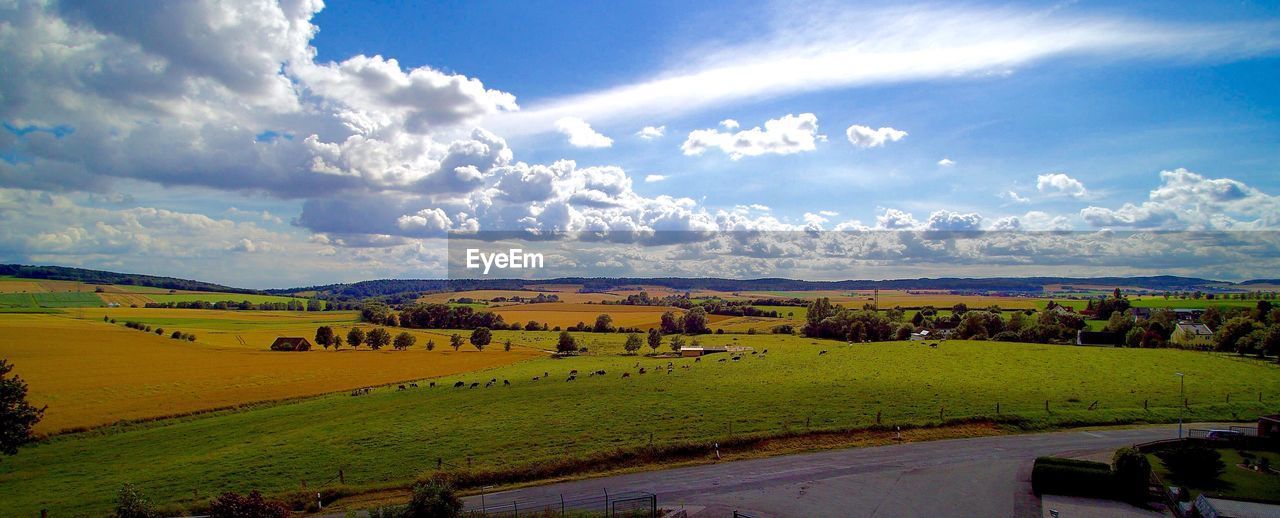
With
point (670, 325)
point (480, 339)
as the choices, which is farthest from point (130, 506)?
point (670, 325)

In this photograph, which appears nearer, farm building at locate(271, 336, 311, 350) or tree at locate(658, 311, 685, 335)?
farm building at locate(271, 336, 311, 350)

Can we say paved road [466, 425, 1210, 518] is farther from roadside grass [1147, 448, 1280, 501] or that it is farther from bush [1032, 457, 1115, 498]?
roadside grass [1147, 448, 1280, 501]

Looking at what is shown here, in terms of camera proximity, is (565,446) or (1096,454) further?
(565,446)

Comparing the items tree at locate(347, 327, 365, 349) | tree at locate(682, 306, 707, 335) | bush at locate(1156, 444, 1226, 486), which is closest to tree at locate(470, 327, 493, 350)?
tree at locate(347, 327, 365, 349)

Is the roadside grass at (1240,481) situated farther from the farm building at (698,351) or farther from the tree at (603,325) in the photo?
the tree at (603,325)

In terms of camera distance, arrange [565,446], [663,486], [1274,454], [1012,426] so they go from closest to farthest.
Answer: [663,486] → [1274,454] → [565,446] → [1012,426]

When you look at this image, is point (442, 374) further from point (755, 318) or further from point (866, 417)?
point (755, 318)

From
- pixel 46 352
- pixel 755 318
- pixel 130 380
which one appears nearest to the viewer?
pixel 130 380

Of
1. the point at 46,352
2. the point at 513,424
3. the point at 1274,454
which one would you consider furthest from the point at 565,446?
the point at 46,352
